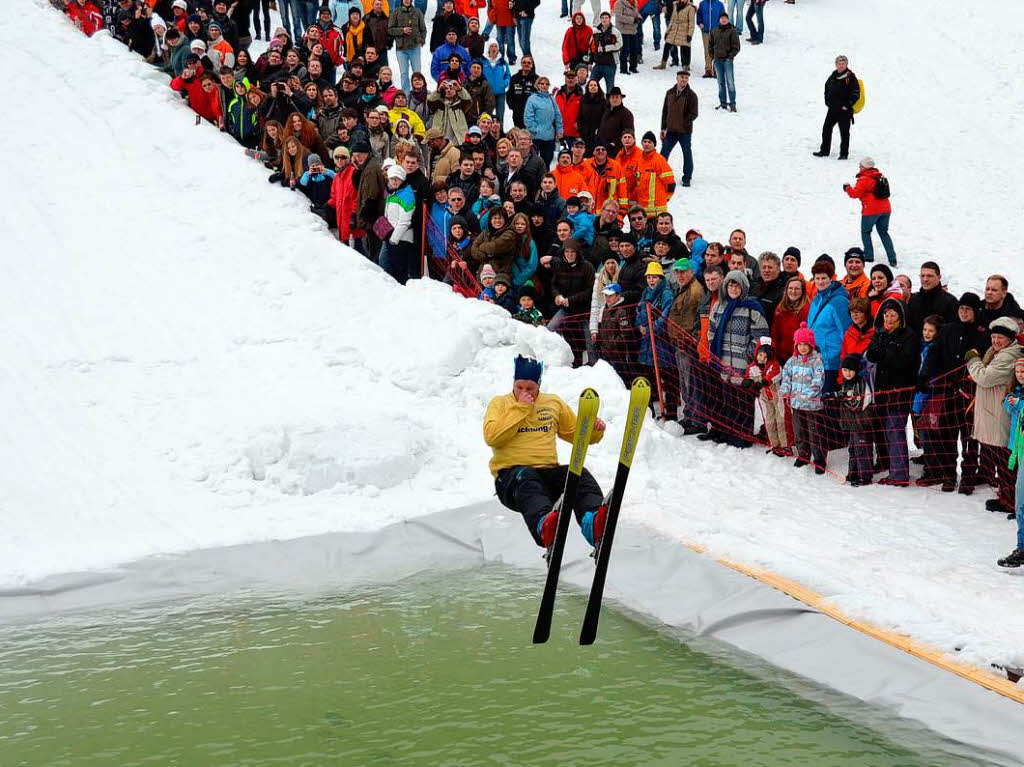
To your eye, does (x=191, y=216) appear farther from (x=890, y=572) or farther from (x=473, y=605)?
(x=890, y=572)

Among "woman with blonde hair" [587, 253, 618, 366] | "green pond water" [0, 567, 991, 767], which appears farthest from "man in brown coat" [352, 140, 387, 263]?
"green pond water" [0, 567, 991, 767]

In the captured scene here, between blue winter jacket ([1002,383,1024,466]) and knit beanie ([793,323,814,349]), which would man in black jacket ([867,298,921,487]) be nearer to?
knit beanie ([793,323,814,349])

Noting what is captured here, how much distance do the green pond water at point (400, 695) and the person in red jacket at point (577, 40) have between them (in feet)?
42.5

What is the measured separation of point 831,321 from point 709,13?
1242 cm

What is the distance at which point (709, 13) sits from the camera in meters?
20.7

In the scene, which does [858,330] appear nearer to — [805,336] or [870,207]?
[805,336]

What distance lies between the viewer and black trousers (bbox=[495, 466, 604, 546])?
23.2 ft

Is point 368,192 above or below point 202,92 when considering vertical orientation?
below

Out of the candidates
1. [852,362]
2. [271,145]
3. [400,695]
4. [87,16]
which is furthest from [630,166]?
[87,16]

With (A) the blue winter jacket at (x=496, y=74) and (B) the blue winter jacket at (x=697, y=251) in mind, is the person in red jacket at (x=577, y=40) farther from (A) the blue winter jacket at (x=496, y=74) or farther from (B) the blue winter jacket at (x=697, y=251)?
(B) the blue winter jacket at (x=697, y=251)

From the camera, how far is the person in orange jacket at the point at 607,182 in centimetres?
1427

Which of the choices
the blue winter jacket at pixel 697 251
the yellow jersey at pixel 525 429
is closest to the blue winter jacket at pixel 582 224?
the blue winter jacket at pixel 697 251

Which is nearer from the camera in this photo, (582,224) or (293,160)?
(582,224)

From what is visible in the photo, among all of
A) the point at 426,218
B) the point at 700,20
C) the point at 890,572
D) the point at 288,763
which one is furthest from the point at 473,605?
the point at 700,20
